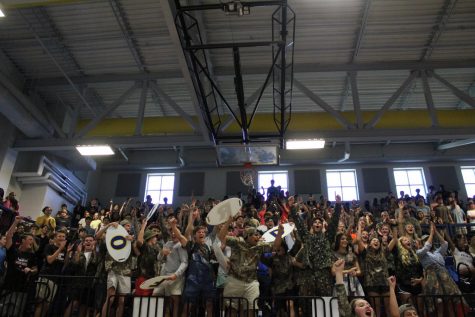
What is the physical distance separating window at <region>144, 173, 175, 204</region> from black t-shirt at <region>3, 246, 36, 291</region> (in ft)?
38.5

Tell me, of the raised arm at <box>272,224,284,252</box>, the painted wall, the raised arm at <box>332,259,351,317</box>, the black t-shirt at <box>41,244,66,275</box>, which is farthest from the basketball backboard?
the painted wall

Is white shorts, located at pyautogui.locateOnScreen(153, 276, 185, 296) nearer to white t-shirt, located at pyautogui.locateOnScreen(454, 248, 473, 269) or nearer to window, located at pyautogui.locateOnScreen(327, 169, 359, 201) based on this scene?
white t-shirt, located at pyautogui.locateOnScreen(454, 248, 473, 269)

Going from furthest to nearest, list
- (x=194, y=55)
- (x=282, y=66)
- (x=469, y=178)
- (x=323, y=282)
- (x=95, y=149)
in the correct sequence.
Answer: (x=469, y=178), (x=95, y=149), (x=282, y=66), (x=194, y=55), (x=323, y=282)

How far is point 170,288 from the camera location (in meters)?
5.73

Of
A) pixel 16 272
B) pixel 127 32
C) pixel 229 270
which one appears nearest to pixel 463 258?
pixel 229 270

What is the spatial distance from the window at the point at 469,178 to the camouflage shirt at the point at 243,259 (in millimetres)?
15072

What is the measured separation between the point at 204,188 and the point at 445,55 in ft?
37.5

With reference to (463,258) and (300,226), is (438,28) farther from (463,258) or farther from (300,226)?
(300,226)

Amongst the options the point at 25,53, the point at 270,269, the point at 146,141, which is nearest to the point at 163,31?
the point at 146,141

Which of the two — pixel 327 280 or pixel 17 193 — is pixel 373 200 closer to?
pixel 327 280

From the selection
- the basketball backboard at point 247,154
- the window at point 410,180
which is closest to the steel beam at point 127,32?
the basketball backboard at point 247,154

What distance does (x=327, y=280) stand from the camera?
566 cm

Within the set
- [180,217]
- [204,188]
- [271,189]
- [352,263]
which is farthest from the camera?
[204,188]

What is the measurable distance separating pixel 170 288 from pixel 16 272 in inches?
96.9
